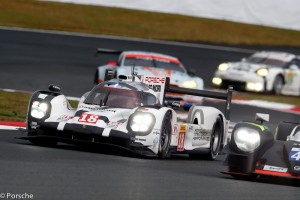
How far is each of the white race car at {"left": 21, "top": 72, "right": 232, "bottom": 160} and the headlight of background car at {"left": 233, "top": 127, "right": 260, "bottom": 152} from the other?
6.03ft

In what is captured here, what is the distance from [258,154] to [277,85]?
1662 centimetres

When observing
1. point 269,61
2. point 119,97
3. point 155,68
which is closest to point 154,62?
point 155,68

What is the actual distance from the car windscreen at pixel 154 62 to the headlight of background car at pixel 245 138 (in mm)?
11921

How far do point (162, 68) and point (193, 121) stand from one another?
336 inches

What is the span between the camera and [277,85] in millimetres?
27016

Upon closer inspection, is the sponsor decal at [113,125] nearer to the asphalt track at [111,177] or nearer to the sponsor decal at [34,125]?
the asphalt track at [111,177]

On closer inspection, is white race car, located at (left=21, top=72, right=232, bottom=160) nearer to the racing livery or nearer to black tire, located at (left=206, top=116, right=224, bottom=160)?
black tire, located at (left=206, top=116, right=224, bottom=160)

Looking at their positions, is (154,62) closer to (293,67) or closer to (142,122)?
(293,67)

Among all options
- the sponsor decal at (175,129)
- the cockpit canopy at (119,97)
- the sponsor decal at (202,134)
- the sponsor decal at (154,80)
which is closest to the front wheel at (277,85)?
the sponsor decal at (154,80)

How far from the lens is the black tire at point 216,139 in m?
13.9

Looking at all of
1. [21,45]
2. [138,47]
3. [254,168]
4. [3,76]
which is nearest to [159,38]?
[138,47]

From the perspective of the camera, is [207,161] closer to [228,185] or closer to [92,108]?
[92,108]

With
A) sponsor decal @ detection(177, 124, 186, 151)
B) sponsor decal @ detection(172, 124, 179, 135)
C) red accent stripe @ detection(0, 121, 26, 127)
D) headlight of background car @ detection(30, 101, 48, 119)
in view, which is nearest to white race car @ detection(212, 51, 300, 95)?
red accent stripe @ detection(0, 121, 26, 127)

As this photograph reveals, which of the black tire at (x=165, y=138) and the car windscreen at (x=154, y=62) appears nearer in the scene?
the black tire at (x=165, y=138)
